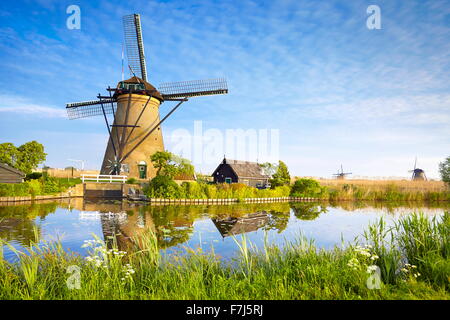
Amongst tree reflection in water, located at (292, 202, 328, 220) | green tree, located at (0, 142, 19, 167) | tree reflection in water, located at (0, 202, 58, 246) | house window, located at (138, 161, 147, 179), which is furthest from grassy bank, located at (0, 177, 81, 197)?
tree reflection in water, located at (292, 202, 328, 220)

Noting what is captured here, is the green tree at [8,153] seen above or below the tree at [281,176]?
above

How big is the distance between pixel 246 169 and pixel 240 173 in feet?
Result: 6.03

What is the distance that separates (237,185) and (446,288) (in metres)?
17.8

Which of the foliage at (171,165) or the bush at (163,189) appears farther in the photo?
the foliage at (171,165)

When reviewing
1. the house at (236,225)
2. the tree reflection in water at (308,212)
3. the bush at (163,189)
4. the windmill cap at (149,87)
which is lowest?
the tree reflection in water at (308,212)

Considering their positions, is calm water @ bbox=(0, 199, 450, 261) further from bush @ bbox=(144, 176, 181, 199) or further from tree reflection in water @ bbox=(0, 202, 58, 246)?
bush @ bbox=(144, 176, 181, 199)

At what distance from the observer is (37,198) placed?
17.3m

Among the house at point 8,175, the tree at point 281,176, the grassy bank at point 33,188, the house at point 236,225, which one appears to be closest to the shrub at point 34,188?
the grassy bank at point 33,188

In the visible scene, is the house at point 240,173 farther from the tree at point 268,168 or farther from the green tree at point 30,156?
the green tree at point 30,156

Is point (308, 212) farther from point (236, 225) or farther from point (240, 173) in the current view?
→ point (240, 173)

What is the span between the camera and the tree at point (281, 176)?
2505 cm

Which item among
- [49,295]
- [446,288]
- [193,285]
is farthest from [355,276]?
[49,295]

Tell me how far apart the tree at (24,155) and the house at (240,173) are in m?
19.3
